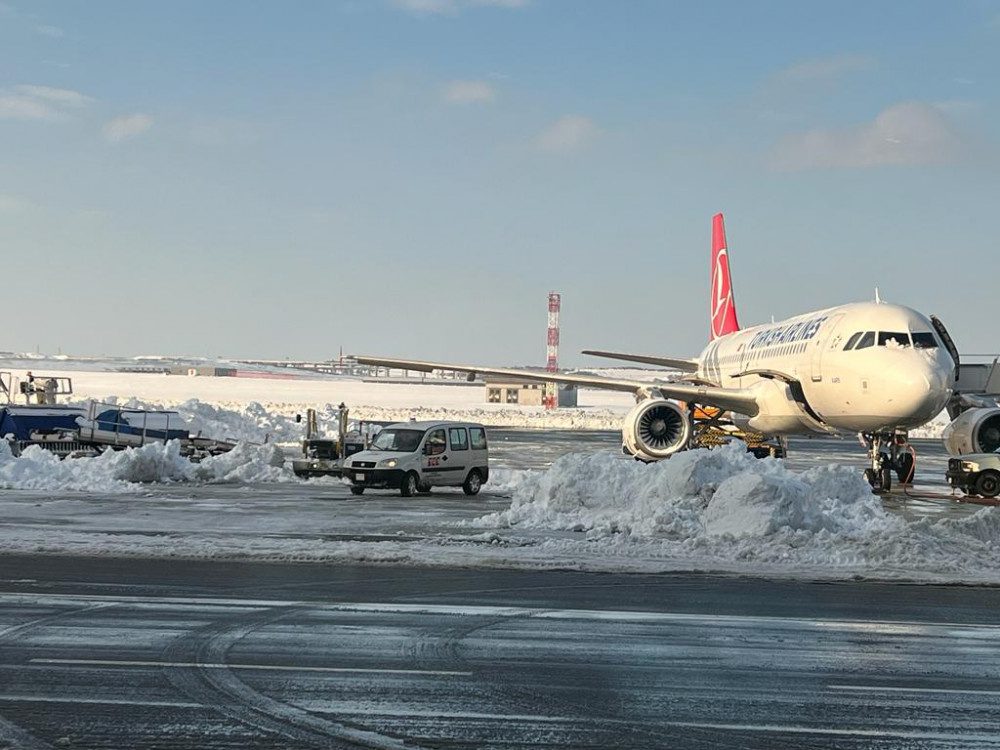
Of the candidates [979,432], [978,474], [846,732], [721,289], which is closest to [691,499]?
[978,474]

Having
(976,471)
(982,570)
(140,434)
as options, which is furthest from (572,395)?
(982,570)

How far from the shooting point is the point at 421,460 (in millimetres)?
30797

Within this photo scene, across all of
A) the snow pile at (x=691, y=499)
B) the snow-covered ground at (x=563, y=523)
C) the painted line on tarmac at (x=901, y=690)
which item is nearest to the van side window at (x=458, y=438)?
the snow-covered ground at (x=563, y=523)

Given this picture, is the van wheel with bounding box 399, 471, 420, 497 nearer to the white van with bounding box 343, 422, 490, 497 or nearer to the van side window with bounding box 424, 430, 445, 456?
the white van with bounding box 343, 422, 490, 497

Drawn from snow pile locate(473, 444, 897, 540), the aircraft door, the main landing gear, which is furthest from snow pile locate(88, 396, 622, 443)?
the main landing gear

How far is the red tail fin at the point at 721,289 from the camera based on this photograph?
57.2 m

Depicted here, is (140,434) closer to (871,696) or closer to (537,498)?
(537,498)

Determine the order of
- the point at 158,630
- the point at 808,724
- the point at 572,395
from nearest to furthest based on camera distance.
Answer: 1. the point at 808,724
2. the point at 158,630
3. the point at 572,395

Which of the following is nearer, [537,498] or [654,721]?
[654,721]

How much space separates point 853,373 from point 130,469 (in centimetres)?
1909

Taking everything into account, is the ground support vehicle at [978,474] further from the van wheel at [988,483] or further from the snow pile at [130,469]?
the snow pile at [130,469]

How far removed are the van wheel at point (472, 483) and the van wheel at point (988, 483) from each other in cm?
1255

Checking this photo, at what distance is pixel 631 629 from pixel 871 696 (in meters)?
3.27

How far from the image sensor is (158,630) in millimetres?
11516
